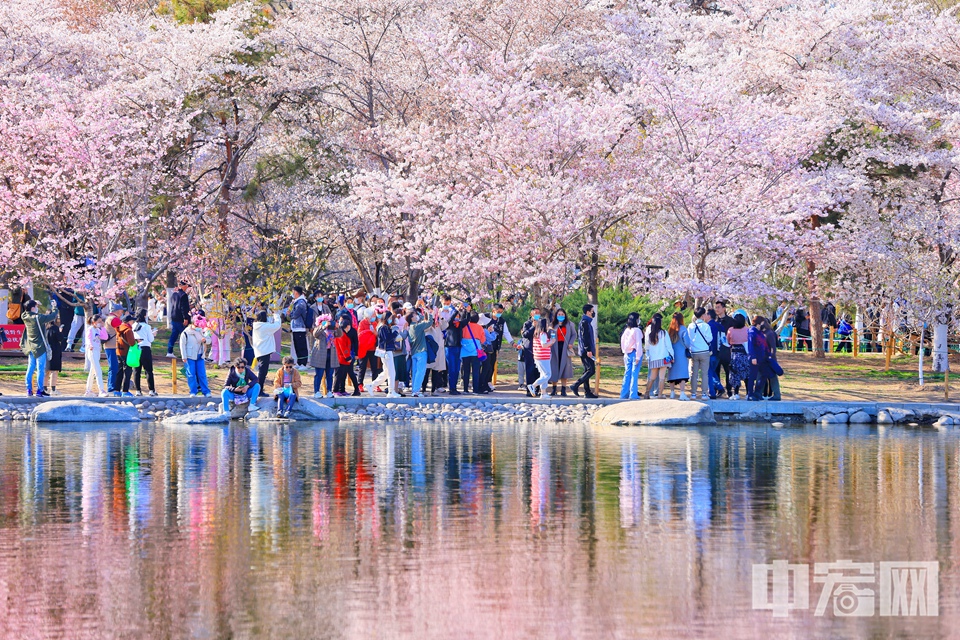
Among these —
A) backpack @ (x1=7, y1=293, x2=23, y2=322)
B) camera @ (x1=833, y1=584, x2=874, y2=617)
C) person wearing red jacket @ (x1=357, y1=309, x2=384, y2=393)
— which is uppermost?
backpack @ (x1=7, y1=293, x2=23, y2=322)

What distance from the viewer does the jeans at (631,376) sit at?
977 inches

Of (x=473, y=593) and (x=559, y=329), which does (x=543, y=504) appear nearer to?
(x=473, y=593)

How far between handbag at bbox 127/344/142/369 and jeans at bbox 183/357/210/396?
85 centimetres

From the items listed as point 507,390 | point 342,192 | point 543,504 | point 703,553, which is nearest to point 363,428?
point 507,390

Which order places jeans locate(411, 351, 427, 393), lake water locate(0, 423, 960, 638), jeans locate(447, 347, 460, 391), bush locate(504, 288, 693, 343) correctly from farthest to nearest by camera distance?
bush locate(504, 288, 693, 343) < jeans locate(447, 347, 460, 391) < jeans locate(411, 351, 427, 393) < lake water locate(0, 423, 960, 638)

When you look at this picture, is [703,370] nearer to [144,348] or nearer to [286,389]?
[286,389]

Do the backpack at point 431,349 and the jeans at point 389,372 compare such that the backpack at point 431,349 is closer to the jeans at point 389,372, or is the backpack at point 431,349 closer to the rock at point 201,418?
the jeans at point 389,372

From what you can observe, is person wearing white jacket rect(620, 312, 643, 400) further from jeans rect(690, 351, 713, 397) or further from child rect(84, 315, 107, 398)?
child rect(84, 315, 107, 398)

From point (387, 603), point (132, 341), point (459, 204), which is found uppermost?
point (459, 204)

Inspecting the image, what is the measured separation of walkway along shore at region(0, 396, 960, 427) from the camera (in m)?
23.7

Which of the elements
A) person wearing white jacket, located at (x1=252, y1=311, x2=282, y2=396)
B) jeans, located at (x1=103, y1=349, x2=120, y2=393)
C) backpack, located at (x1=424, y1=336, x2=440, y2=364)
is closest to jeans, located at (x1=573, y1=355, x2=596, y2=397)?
backpack, located at (x1=424, y1=336, x2=440, y2=364)

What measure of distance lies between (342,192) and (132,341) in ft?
45.4

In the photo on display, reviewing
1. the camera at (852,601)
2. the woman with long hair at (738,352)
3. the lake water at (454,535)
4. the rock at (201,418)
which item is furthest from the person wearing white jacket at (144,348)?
the camera at (852,601)

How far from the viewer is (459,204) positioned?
102 ft
